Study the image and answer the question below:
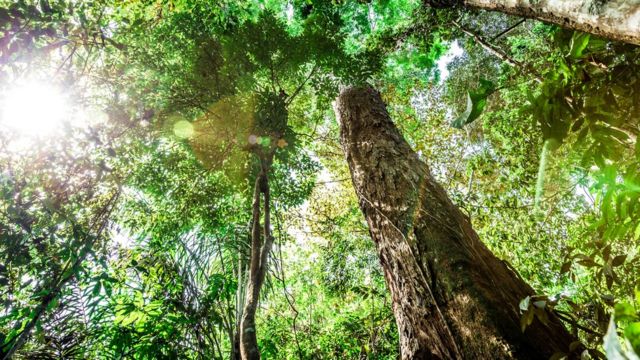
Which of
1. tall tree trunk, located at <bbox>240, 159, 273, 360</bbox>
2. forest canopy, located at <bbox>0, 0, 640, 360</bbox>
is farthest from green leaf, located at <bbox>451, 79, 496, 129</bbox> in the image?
tall tree trunk, located at <bbox>240, 159, 273, 360</bbox>

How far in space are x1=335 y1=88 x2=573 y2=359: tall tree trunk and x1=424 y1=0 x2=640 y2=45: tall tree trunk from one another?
38.5 inches

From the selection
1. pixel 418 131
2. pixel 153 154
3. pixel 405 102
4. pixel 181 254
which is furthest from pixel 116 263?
pixel 405 102

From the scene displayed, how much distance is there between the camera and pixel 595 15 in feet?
3.02

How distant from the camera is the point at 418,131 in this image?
780cm

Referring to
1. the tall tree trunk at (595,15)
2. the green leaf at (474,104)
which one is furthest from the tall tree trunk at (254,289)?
the tall tree trunk at (595,15)

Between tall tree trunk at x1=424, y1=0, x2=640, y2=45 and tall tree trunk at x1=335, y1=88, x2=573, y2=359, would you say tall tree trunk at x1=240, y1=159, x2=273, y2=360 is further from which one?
tall tree trunk at x1=424, y1=0, x2=640, y2=45

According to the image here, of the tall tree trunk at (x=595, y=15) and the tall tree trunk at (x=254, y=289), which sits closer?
the tall tree trunk at (x=595, y=15)

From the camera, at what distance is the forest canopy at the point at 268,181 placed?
1.12 m

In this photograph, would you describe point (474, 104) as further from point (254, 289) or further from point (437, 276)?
point (254, 289)

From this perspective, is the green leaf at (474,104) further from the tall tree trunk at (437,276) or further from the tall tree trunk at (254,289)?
the tall tree trunk at (254,289)

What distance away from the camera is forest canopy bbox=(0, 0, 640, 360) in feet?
3.68

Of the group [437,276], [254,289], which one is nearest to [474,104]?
[437,276]

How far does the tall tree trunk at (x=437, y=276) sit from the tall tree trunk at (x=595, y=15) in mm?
978

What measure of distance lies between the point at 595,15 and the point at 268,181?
3150mm
